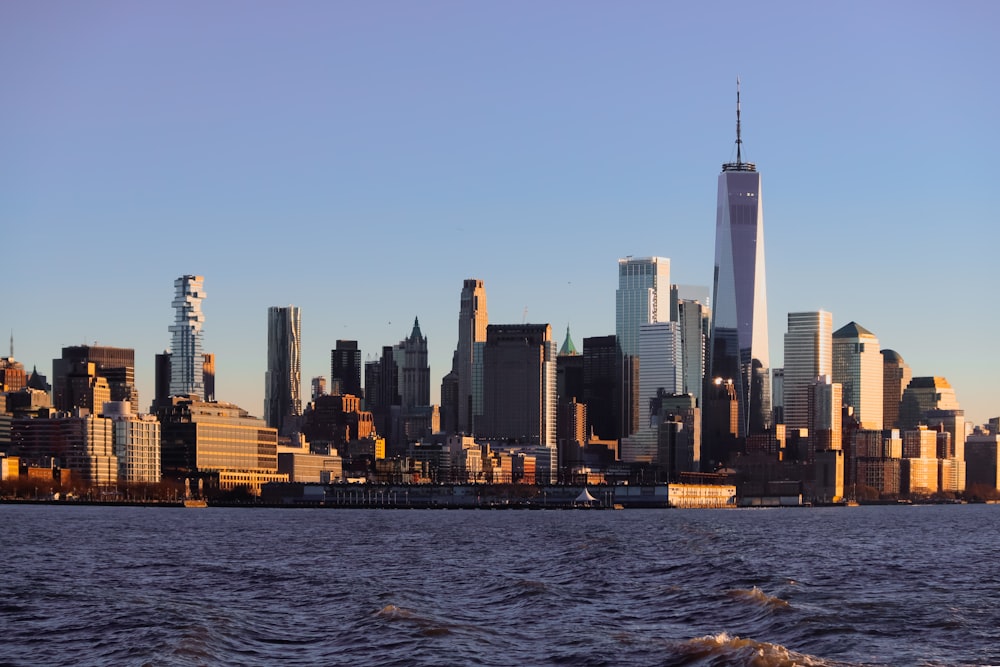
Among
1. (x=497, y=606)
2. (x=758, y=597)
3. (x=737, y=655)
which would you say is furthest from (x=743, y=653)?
(x=497, y=606)

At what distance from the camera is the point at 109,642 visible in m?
67.9

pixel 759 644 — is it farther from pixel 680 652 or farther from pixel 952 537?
pixel 952 537

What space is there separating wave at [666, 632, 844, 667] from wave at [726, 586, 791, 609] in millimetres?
13299

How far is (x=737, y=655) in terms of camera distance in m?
62.6

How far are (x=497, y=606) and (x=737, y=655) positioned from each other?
21.4m

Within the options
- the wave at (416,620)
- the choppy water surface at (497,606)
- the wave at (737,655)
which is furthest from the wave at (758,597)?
the wave at (416,620)

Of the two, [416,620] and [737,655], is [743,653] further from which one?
[416,620]

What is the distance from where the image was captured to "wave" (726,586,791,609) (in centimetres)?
7956

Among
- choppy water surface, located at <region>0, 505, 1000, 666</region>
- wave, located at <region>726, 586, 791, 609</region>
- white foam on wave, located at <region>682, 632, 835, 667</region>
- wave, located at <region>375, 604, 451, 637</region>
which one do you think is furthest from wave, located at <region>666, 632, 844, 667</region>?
wave, located at <region>726, 586, 791, 609</region>

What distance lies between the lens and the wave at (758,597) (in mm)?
79562

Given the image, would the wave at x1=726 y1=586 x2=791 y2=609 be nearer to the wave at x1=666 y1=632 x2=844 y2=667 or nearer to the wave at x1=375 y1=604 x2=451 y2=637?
the wave at x1=666 y1=632 x2=844 y2=667

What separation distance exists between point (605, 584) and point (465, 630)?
24.6m

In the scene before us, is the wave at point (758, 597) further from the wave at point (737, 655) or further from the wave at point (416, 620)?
the wave at point (416, 620)

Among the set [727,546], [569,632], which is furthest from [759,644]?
[727,546]
